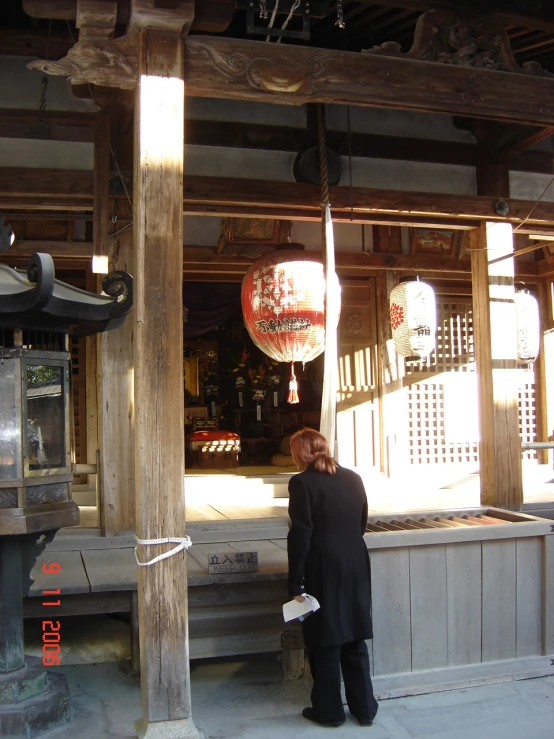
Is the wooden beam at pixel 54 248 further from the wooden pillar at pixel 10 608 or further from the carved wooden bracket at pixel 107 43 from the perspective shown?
the wooden pillar at pixel 10 608

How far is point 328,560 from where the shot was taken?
13.4ft

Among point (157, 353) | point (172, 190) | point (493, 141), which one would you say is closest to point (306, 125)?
point (493, 141)

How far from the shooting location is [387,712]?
170 inches

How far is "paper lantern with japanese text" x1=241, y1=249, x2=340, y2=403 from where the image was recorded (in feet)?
21.5

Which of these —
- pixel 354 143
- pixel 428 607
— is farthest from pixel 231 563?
pixel 354 143

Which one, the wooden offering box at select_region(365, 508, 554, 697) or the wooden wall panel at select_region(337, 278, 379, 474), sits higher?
the wooden wall panel at select_region(337, 278, 379, 474)

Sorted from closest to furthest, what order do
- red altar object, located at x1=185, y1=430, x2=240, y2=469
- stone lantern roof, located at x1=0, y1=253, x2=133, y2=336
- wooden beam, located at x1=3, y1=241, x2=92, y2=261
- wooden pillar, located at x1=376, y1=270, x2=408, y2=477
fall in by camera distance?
1. stone lantern roof, located at x1=0, y1=253, x2=133, y2=336
2. wooden beam, located at x1=3, y1=241, x2=92, y2=261
3. wooden pillar, located at x1=376, y1=270, x2=408, y2=477
4. red altar object, located at x1=185, y1=430, x2=240, y2=469

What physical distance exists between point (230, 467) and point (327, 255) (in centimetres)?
666

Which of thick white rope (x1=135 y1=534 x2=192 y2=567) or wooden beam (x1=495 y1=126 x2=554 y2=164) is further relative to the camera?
wooden beam (x1=495 y1=126 x2=554 y2=164)

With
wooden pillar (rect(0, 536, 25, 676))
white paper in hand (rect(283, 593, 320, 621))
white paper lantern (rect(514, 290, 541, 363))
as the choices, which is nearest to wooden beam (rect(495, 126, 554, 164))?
white paper lantern (rect(514, 290, 541, 363))

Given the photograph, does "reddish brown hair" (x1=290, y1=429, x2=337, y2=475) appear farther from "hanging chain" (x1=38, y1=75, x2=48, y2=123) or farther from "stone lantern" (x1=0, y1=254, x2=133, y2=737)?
"hanging chain" (x1=38, y1=75, x2=48, y2=123)

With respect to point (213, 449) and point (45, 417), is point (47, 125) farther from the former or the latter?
point (213, 449)

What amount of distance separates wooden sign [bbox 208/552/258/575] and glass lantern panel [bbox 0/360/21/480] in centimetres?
157
